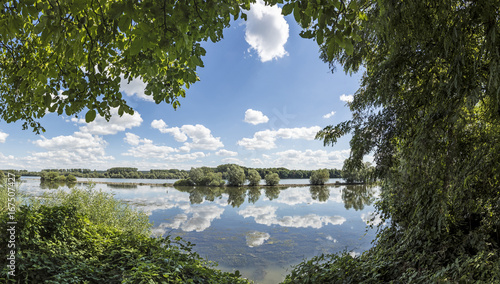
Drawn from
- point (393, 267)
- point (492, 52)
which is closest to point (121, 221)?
point (393, 267)

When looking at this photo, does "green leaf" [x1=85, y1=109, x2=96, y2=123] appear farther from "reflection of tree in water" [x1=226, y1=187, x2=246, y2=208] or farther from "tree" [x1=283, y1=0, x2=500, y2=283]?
"reflection of tree in water" [x1=226, y1=187, x2=246, y2=208]

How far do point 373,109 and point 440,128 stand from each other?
69.9 inches

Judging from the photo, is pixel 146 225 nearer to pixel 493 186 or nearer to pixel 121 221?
pixel 121 221

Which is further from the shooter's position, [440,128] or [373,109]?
[373,109]

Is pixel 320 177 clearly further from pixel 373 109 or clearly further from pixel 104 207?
pixel 373 109

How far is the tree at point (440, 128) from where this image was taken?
8.87 feet

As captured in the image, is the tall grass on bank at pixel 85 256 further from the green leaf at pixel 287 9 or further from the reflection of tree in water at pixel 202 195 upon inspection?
the reflection of tree in water at pixel 202 195

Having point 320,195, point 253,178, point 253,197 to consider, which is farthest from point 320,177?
point 253,197

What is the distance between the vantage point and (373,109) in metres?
4.98

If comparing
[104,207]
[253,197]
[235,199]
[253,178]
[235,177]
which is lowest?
[253,197]

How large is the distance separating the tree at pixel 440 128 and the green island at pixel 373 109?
0.02 metres

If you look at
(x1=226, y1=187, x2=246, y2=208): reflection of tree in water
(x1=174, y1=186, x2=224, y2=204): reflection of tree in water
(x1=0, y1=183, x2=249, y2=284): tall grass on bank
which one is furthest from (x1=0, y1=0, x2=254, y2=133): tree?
(x1=174, y1=186, x2=224, y2=204): reflection of tree in water

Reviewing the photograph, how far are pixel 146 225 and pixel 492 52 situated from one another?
14.0 m

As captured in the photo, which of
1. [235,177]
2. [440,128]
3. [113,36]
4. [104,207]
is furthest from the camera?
[235,177]
